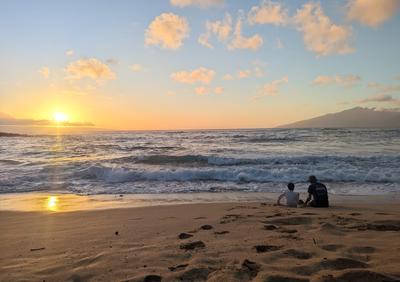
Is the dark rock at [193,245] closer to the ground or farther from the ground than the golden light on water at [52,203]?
farther from the ground

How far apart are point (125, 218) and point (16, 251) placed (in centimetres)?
270

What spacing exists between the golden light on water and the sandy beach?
152 centimetres

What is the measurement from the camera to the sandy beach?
3.98m

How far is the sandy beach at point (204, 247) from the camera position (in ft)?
13.1

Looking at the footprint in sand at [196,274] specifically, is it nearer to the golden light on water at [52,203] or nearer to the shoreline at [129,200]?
the shoreline at [129,200]

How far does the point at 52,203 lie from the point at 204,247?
704cm

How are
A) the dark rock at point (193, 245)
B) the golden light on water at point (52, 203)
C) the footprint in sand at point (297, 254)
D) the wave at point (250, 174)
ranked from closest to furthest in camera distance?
the footprint in sand at point (297, 254), the dark rock at point (193, 245), the golden light on water at point (52, 203), the wave at point (250, 174)

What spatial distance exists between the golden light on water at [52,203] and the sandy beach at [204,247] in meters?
1.52

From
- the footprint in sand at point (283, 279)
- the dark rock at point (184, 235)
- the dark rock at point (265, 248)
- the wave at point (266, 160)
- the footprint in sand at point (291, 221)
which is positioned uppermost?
the footprint in sand at point (283, 279)

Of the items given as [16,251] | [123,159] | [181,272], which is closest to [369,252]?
[181,272]

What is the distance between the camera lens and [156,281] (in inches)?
151

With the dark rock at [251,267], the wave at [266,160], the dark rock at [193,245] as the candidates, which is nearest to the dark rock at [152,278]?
the dark rock at [251,267]

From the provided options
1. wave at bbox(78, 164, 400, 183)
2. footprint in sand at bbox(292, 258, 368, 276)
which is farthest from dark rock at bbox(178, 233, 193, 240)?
wave at bbox(78, 164, 400, 183)

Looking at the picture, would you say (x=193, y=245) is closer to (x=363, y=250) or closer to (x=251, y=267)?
(x=251, y=267)
